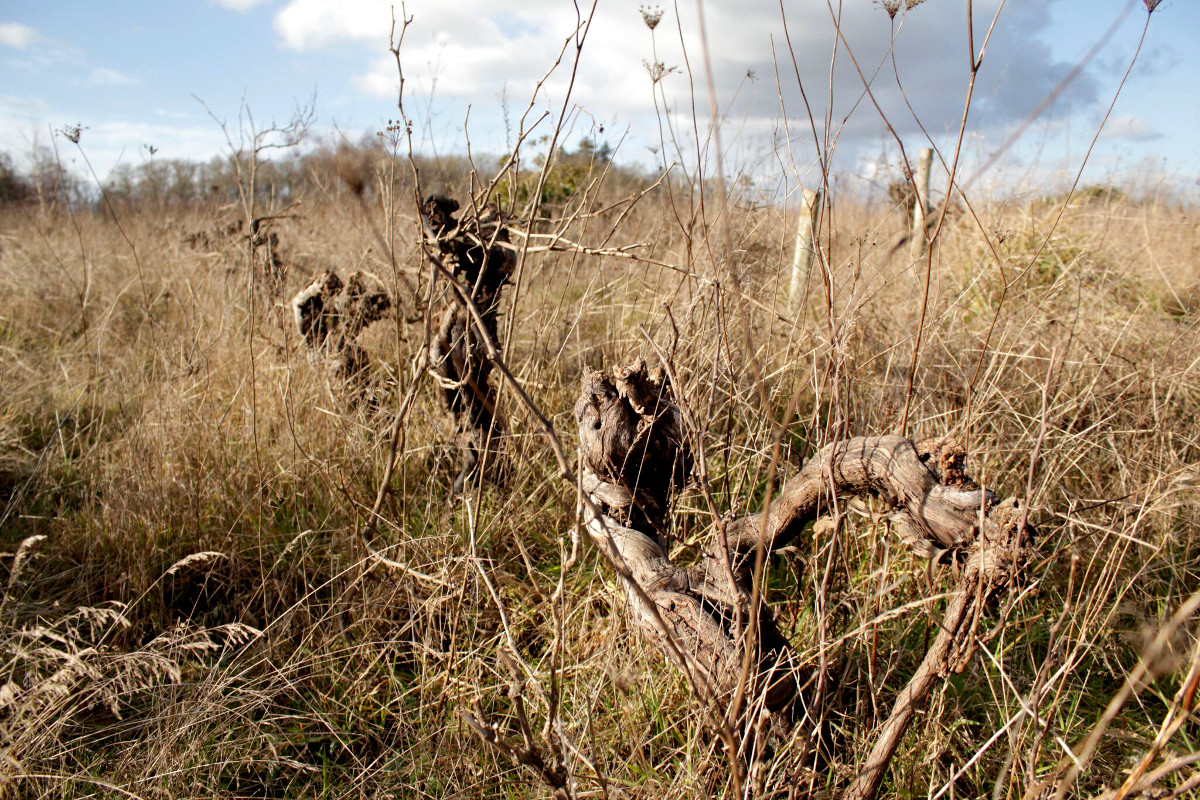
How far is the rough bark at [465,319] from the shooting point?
94.0 inches

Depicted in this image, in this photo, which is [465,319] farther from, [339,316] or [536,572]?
[339,316]

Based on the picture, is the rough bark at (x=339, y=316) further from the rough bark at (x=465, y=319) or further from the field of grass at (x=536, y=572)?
the rough bark at (x=465, y=319)

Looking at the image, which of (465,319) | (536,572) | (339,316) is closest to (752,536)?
(536,572)

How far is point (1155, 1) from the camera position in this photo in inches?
49.7

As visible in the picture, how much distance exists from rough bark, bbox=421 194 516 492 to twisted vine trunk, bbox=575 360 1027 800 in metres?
0.81

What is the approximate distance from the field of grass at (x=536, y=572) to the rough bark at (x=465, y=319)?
0.10 metres

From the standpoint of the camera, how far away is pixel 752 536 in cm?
164

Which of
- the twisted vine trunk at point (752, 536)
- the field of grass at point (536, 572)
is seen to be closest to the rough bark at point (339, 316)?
the field of grass at point (536, 572)

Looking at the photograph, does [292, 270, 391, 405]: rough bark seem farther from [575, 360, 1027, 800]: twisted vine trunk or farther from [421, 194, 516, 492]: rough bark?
[575, 360, 1027, 800]: twisted vine trunk

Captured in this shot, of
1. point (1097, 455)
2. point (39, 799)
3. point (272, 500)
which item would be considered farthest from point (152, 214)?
point (1097, 455)

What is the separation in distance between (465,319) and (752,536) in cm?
123

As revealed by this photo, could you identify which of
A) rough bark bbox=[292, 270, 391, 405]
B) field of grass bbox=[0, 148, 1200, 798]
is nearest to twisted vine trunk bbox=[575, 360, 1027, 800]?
field of grass bbox=[0, 148, 1200, 798]

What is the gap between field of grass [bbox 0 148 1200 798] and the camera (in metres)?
1.55

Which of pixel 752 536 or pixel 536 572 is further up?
pixel 752 536
